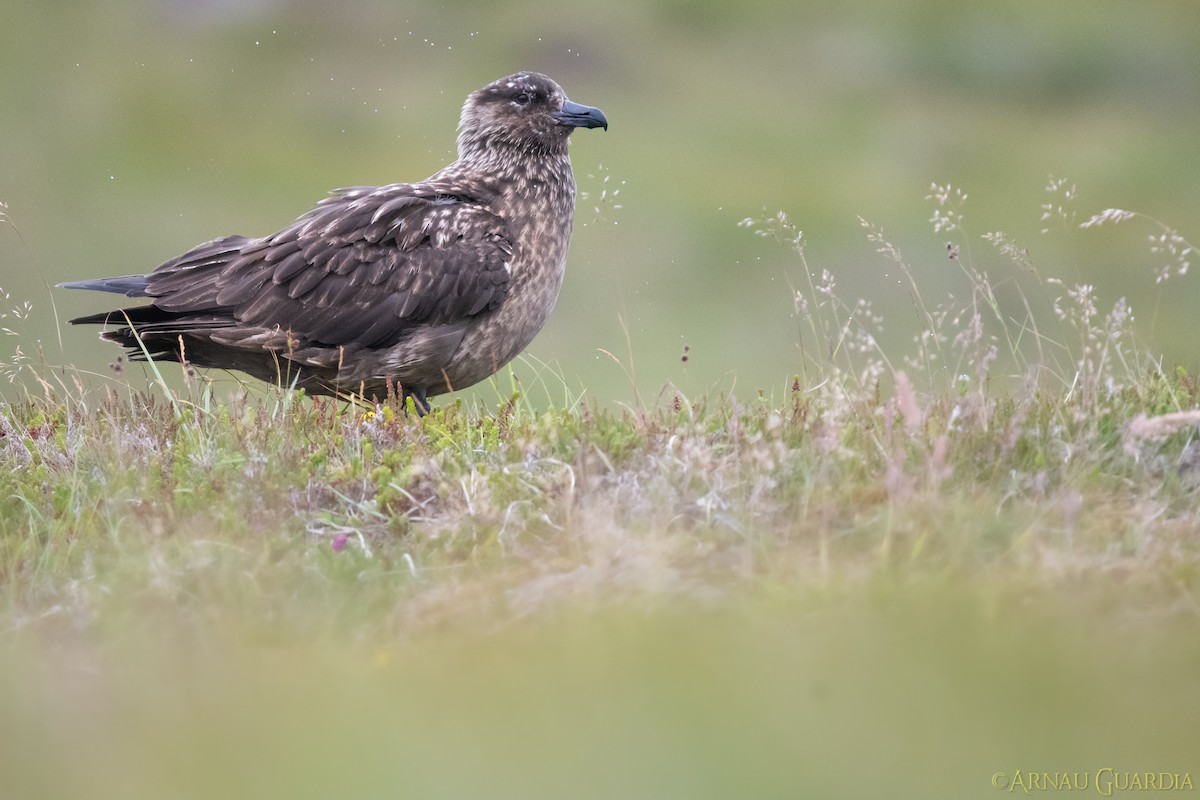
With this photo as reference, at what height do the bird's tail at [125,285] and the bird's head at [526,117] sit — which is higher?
the bird's head at [526,117]

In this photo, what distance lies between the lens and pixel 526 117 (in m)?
6.52

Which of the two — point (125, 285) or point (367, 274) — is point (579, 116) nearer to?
point (367, 274)

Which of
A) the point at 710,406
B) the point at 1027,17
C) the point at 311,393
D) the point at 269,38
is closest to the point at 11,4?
the point at 269,38

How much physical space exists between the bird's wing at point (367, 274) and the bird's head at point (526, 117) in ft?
1.94

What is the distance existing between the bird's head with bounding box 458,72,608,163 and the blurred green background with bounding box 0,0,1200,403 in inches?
439

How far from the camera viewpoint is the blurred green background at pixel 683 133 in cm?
2003

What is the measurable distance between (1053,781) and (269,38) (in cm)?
2532

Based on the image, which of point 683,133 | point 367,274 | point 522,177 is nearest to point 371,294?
point 367,274

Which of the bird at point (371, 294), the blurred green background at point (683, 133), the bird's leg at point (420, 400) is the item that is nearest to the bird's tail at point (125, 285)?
the bird at point (371, 294)

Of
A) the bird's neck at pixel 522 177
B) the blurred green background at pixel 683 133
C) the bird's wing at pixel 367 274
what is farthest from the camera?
the blurred green background at pixel 683 133

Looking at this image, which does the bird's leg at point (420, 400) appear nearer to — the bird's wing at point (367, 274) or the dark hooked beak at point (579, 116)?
the bird's wing at point (367, 274)

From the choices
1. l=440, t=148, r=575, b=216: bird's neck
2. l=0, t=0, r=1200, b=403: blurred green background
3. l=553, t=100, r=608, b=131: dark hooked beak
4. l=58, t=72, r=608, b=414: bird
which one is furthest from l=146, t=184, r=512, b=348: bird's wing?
l=0, t=0, r=1200, b=403: blurred green background

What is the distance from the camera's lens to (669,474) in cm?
385

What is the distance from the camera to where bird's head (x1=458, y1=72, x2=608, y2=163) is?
6.49 meters
